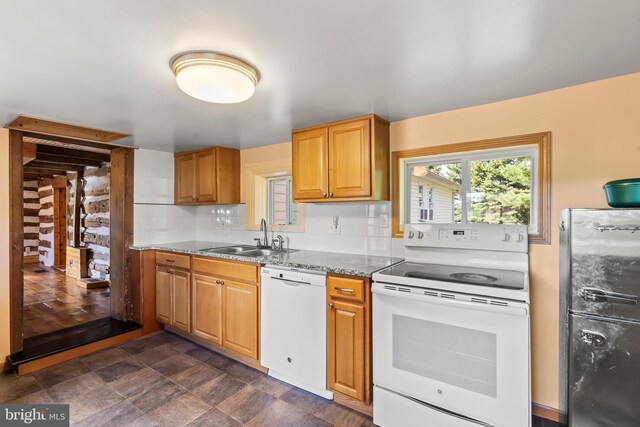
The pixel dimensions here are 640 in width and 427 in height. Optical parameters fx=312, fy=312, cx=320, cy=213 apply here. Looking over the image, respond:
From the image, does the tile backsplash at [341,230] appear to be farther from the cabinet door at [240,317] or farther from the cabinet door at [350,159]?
the cabinet door at [240,317]

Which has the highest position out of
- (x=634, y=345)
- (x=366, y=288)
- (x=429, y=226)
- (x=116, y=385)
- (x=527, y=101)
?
(x=527, y=101)

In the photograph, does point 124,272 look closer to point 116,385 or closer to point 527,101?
point 116,385

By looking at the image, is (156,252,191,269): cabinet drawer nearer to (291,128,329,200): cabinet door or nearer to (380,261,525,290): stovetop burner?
(291,128,329,200): cabinet door

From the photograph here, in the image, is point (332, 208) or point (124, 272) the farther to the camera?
point (124, 272)

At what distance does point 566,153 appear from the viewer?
75.4 inches

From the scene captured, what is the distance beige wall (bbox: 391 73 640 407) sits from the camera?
1.77m

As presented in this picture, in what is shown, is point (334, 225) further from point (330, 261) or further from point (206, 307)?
point (206, 307)

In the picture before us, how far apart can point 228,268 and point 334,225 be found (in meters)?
1.02

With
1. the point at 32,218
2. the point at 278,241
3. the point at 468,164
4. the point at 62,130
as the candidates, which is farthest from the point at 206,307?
the point at 32,218

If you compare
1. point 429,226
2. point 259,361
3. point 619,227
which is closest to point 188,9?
point 429,226

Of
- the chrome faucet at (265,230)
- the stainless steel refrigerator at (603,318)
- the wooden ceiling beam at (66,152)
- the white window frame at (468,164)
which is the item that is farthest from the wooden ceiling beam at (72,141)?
the stainless steel refrigerator at (603,318)

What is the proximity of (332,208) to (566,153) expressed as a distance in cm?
175

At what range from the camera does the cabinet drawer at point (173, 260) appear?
3076 millimetres

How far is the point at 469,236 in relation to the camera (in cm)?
218
